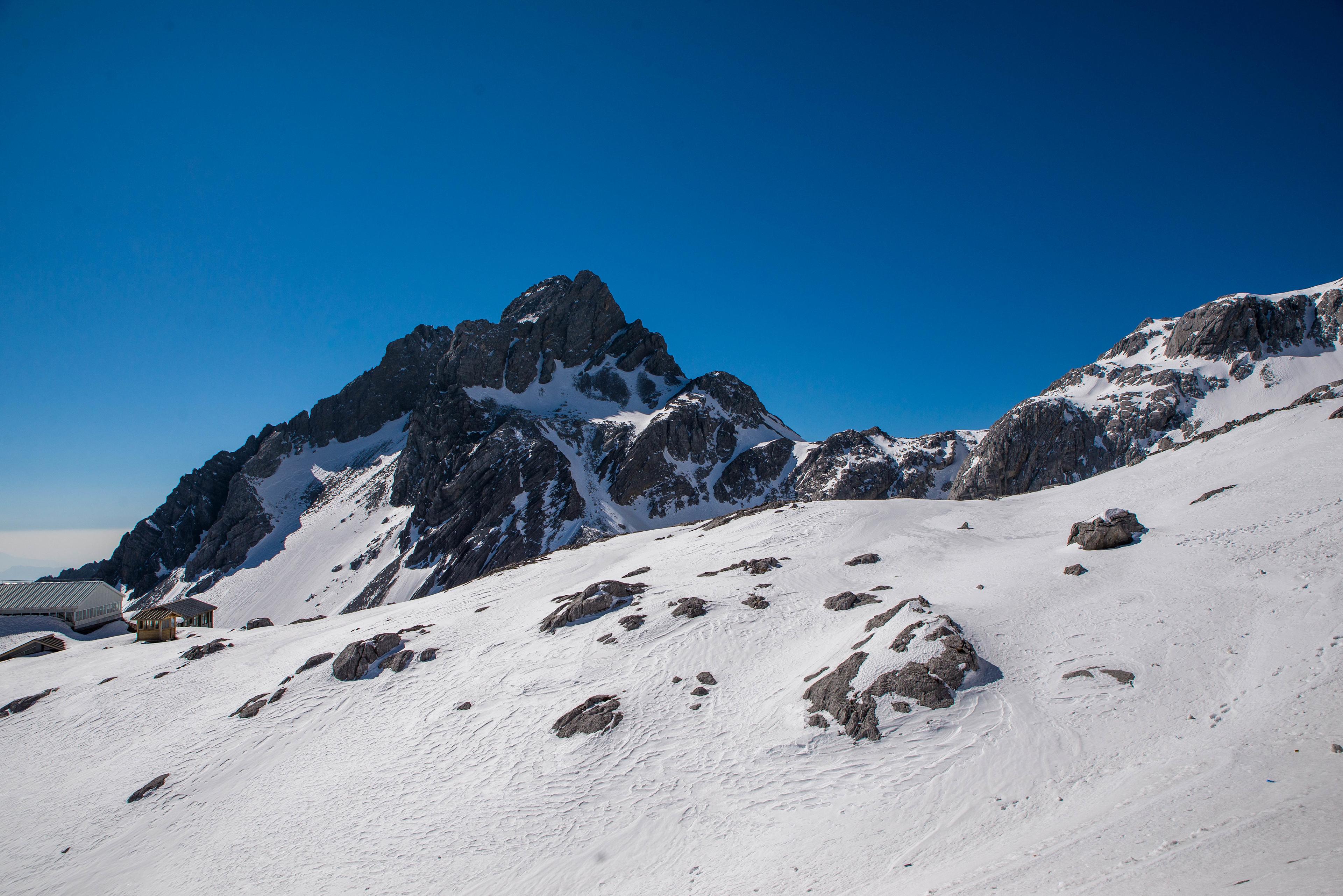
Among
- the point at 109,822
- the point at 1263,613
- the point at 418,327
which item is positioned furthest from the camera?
the point at 418,327

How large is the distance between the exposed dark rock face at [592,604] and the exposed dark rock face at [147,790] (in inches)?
584

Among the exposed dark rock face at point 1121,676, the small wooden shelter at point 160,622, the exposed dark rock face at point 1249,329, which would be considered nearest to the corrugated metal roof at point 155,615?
the small wooden shelter at point 160,622

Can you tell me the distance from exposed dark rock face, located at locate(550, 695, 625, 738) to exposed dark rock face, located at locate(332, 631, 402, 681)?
1284 centimetres

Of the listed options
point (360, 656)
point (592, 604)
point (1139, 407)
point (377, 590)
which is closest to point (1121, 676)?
point (592, 604)

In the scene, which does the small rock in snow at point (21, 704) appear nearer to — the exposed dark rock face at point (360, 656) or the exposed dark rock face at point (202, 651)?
the exposed dark rock face at point (202, 651)

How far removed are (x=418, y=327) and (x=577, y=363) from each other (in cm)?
5000

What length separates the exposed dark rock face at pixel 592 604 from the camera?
27.5m

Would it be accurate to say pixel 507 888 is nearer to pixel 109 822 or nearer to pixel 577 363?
pixel 109 822

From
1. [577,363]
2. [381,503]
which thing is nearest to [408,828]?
[381,503]

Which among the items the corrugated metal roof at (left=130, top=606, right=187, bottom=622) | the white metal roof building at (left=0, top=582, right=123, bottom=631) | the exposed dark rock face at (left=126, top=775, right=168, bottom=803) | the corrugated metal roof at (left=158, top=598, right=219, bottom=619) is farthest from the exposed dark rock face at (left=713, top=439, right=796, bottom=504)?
the exposed dark rock face at (left=126, top=775, right=168, bottom=803)

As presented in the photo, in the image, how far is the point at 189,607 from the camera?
46.6m

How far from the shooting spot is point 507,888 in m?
13.2

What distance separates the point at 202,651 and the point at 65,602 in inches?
1198

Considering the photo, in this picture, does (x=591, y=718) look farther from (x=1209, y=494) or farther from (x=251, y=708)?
(x=1209, y=494)
